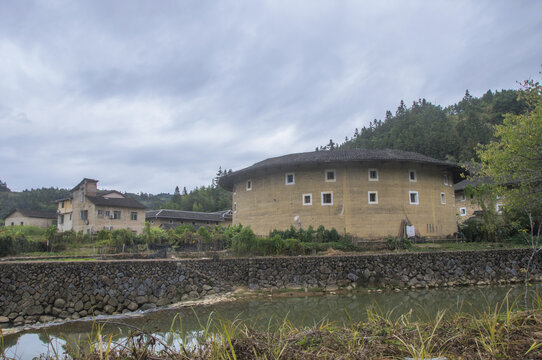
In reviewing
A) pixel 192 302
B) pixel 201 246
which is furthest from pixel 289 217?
pixel 192 302

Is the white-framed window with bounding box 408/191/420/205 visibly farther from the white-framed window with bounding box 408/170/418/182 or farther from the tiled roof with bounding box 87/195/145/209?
the tiled roof with bounding box 87/195/145/209

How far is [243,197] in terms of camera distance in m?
28.7

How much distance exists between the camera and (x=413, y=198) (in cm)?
2508

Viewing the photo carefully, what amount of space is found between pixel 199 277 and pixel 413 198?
664 inches

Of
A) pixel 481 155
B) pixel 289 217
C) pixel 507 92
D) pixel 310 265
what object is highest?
pixel 507 92

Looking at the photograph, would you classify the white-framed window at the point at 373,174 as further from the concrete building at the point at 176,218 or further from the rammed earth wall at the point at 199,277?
the concrete building at the point at 176,218

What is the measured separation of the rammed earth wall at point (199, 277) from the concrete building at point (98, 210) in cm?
2828

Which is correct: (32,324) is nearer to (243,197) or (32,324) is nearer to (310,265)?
(310,265)

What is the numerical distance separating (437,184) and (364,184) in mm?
6276

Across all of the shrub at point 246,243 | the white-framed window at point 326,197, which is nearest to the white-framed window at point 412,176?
the white-framed window at point 326,197

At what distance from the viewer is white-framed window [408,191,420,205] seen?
2486 cm

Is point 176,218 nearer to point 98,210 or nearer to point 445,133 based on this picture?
point 98,210

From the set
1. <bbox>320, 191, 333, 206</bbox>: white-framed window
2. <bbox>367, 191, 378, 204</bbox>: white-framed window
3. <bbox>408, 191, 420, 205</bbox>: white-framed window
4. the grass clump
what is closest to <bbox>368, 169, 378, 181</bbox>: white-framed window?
<bbox>367, 191, 378, 204</bbox>: white-framed window

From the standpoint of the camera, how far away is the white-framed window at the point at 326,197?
24438 millimetres
